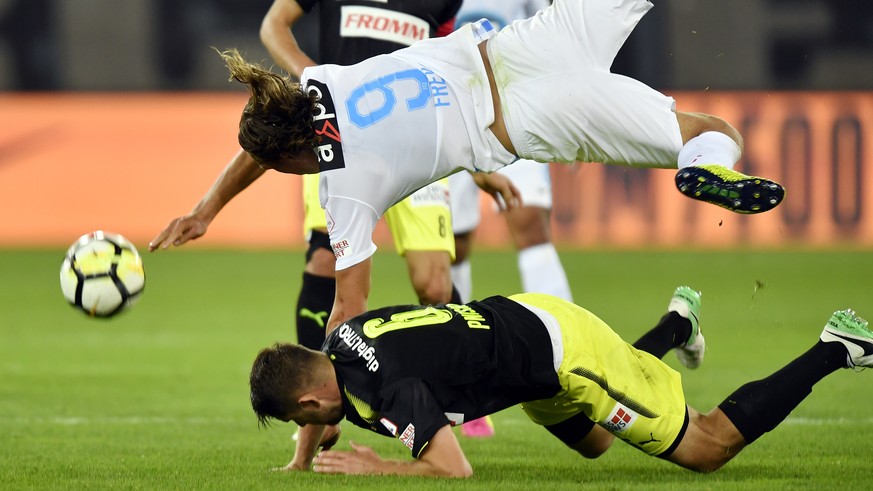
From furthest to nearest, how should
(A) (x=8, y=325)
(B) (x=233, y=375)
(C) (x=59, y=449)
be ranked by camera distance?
(A) (x=8, y=325)
(B) (x=233, y=375)
(C) (x=59, y=449)

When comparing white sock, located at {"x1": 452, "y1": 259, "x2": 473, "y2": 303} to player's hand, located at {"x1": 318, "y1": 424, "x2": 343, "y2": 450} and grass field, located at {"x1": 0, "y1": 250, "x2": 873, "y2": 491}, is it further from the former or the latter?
player's hand, located at {"x1": 318, "y1": 424, "x2": 343, "y2": 450}

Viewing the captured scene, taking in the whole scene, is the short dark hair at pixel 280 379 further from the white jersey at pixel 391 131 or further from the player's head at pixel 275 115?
the player's head at pixel 275 115

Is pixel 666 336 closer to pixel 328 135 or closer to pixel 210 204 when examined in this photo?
pixel 328 135

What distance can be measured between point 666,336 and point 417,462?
4.52 ft

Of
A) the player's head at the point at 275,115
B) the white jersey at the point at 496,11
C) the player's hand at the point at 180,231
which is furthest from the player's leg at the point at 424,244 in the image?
the white jersey at the point at 496,11

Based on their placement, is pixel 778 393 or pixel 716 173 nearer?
pixel 716 173

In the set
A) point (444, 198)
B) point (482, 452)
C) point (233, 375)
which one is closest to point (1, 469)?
point (482, 452)

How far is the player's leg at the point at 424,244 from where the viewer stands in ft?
20.5

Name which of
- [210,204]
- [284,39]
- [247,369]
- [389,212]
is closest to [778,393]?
[389,212]

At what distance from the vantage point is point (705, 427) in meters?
4.91

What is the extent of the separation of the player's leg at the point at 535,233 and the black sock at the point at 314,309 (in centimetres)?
189

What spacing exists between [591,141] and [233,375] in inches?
152

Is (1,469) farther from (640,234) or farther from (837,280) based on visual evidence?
(640,234)

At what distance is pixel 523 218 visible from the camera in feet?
25.7
